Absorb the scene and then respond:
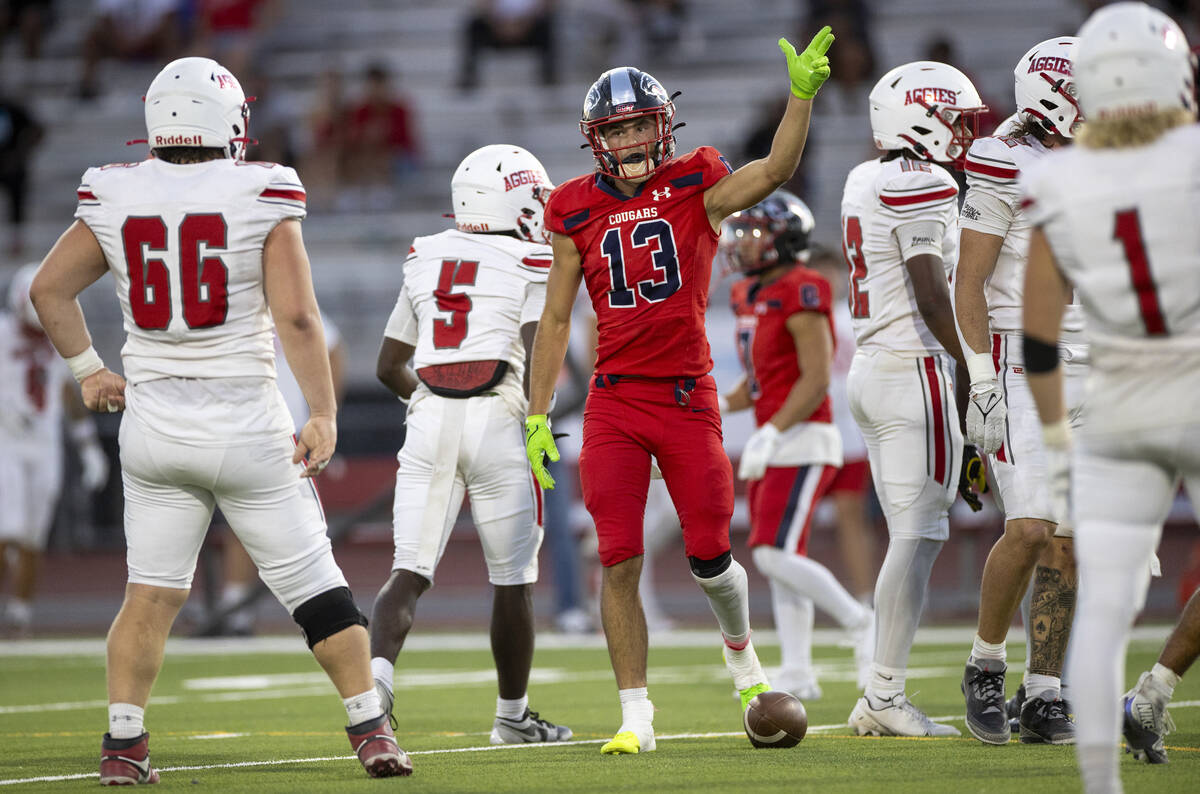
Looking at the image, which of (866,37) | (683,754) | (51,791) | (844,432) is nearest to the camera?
(51,791)

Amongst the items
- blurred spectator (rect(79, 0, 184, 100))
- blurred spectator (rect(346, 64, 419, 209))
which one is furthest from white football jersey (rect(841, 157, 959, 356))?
blurred spectator (rect(79, 0, 184, 100))

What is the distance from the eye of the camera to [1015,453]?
539 cm

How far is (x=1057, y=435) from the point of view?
155 inches

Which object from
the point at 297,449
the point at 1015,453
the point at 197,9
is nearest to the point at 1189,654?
the point at 1015,453

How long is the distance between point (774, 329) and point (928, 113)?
1.85 meters

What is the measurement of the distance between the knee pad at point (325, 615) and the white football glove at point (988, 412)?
2.07 m

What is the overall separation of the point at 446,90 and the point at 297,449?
14553mm

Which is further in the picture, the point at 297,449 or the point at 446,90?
the point at 446,90

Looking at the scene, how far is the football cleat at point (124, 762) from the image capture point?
4.76 metres

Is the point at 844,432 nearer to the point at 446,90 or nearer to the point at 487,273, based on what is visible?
the point at 487,273

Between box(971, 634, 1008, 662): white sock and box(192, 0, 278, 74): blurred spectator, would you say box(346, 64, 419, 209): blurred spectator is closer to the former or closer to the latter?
box(192, 0, 278, 74): blurred spectator

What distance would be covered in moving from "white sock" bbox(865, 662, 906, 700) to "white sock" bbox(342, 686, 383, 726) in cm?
180

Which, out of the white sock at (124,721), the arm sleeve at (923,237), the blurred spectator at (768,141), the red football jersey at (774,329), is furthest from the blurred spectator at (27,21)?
the white sock at (124,721)

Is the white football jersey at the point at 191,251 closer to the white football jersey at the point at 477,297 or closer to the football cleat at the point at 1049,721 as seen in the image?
the white football jersey at the point at 477,297
